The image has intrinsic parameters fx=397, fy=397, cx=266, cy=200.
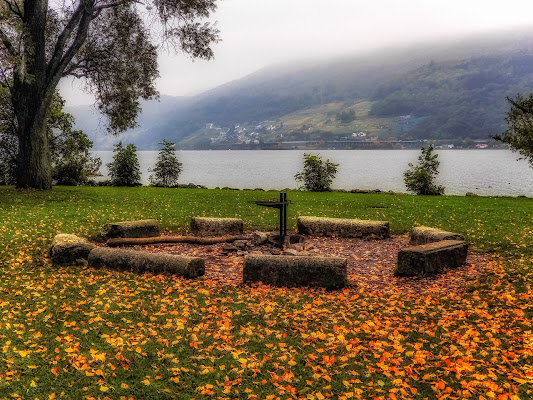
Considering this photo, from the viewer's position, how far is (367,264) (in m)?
12.3

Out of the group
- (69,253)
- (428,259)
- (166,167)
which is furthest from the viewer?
(166,167)

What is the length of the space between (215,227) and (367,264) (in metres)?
5.90

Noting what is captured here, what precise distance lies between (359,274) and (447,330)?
3.90 m

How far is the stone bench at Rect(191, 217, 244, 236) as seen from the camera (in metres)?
15.2

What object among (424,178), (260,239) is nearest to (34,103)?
(260,239)

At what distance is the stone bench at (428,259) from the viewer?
10.8 meters

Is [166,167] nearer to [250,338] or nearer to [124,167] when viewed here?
[124,167]

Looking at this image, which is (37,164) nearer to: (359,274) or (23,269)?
(23,269)

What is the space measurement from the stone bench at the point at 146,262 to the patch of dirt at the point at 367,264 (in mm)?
524

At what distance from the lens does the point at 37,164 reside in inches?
1003

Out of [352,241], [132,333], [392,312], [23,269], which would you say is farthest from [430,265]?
[23,269]

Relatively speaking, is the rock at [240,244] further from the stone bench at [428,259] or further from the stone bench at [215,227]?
the stone bench at [428,259]

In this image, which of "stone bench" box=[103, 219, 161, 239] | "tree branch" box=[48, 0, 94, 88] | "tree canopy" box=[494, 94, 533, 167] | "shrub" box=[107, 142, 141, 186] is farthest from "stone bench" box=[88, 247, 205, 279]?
"tree canopy" box=[494, 94, 533, 167]

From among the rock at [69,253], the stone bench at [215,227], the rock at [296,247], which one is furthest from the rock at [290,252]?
the rock at [69,253]
